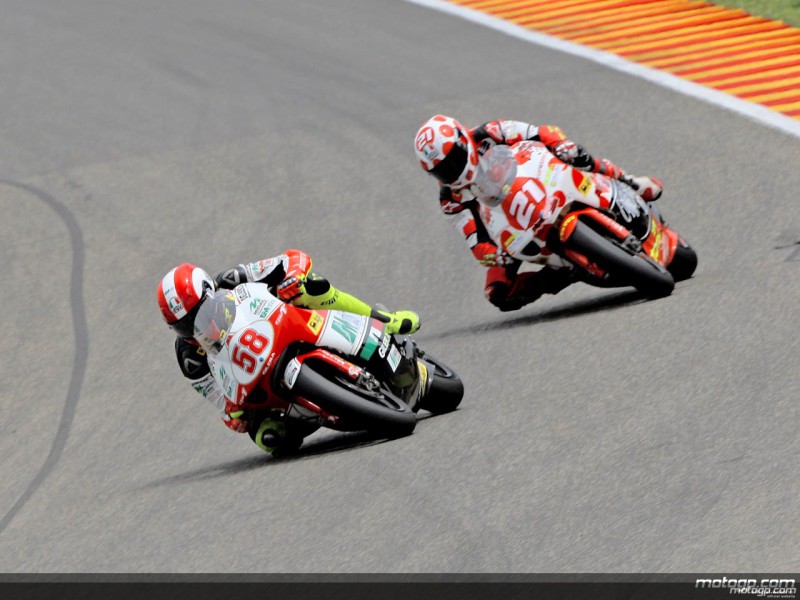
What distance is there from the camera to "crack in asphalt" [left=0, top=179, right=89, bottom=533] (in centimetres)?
1052

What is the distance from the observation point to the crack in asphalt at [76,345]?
10523 mm

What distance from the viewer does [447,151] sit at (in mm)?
10344

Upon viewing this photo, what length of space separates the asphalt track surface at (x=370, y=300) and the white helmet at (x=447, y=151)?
131cm

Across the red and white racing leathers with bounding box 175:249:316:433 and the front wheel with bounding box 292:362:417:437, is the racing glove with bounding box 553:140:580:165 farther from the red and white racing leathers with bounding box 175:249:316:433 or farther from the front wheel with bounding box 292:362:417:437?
the front wheel with bounding box 292:362:417:437

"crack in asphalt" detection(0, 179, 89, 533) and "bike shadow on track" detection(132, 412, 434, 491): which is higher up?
"bike shadow on track" detection(132, 412, 434, 491)

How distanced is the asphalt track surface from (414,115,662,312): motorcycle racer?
34 cm

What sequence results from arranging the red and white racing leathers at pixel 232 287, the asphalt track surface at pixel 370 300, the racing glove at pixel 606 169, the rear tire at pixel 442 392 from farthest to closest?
1. the racing glove at pixel 606 169
2. the rear tire at pixel 442 392
3. the red and white racing leathers at pixel 232 287
4. the asphalt track surface at pixel 370 300

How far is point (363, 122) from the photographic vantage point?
54.9ft

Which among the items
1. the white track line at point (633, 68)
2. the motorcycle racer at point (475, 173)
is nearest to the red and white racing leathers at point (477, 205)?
the motorcycle racer at point (475, 173)

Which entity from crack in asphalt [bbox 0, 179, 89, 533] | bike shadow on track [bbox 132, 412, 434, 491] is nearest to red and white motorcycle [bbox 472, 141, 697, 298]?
bike shadow on track [bbox 132, 412, 434, 491]

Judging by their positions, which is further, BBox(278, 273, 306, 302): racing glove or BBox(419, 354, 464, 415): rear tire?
BBox(419, 354, 464, 415): rear tire

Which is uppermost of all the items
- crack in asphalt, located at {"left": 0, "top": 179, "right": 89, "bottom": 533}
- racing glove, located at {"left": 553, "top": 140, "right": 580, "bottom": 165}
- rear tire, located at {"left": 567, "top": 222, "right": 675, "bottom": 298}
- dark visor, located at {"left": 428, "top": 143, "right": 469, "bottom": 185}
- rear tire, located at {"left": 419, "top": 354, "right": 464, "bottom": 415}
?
racing glove, located at {"left": 553, "top": 140, "right": 580, "bottom": 165}

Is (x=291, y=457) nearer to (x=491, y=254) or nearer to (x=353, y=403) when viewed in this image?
(x=353, y=403)

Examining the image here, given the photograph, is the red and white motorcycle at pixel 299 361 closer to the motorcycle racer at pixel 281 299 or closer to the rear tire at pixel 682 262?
the motorcycle racer at pixel 281 299
